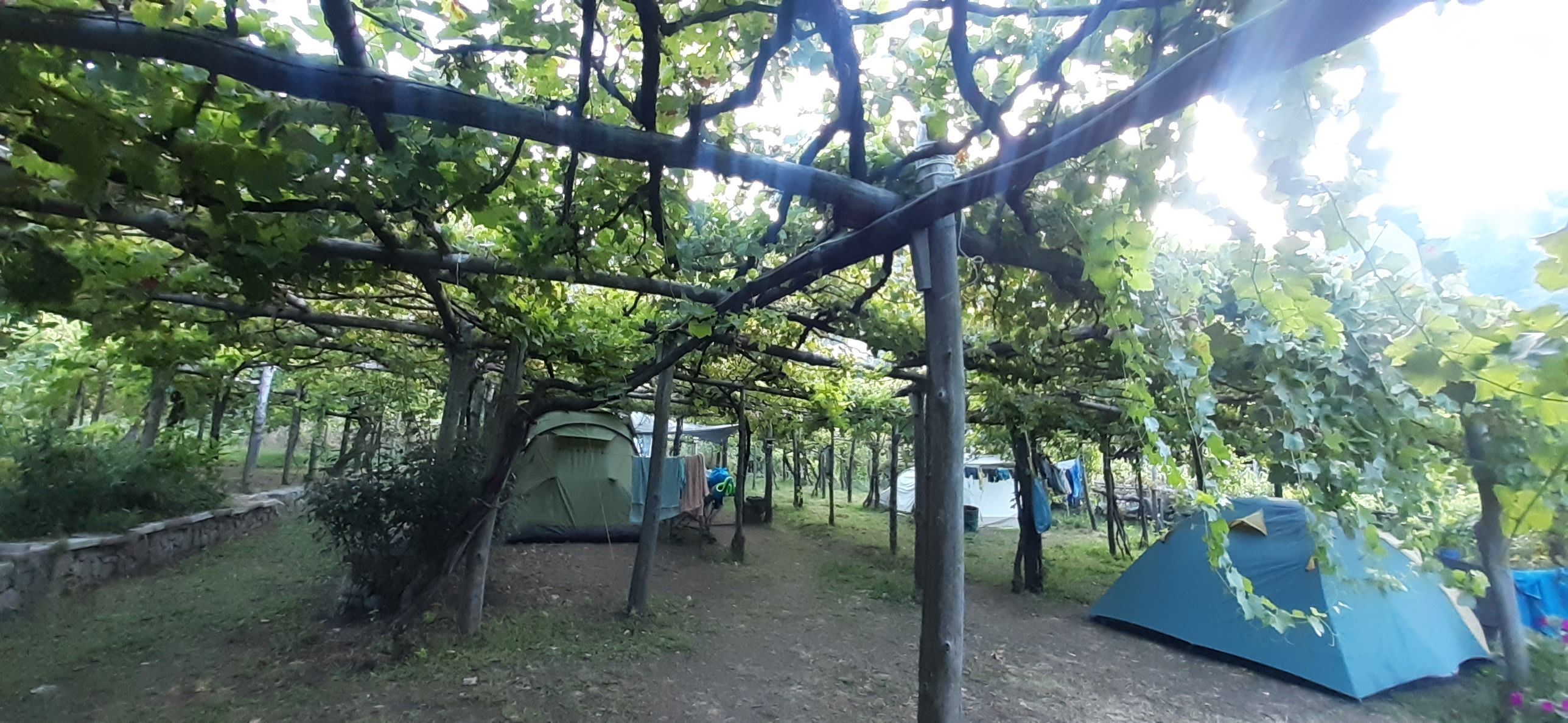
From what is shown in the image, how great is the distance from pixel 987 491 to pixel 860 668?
639 inches

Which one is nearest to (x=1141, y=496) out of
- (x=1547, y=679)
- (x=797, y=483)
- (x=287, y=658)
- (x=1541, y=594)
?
(x=797, y=483)

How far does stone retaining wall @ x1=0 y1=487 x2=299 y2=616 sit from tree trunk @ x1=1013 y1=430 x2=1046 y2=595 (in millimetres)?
9066

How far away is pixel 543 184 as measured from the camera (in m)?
3.01

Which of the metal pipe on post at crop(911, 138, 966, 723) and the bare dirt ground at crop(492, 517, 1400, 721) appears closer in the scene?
the metal pipe on post at crop(911, 138, 966, 723)

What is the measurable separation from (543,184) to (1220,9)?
242cm

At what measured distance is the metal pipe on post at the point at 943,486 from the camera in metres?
1.82

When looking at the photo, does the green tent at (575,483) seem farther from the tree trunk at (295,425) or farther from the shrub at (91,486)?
the tree trunk at (295,425)

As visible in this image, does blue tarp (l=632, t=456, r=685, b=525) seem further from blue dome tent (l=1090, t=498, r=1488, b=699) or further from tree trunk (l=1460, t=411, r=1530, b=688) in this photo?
tree trunk (l=1460, t=411, r=1530, b=688)

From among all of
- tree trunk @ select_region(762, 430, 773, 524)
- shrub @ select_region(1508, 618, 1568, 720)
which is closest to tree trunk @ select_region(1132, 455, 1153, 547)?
shrub @ select_region(1508, 618, 1568, 720)

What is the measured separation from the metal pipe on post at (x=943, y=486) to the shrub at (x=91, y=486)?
7838 millimetres

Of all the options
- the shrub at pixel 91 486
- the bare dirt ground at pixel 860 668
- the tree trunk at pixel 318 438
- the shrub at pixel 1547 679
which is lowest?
the bare dirt ground at pixel 860 668

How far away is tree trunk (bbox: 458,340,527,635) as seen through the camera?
16.4 feet

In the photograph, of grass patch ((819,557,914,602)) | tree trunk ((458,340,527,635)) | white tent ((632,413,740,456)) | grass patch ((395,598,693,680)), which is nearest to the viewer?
grass patch ((395,598,693,680))

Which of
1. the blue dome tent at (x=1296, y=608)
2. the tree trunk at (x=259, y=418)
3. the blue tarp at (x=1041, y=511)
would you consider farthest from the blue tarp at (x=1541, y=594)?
the tree trunk at (x=259, y=418)
